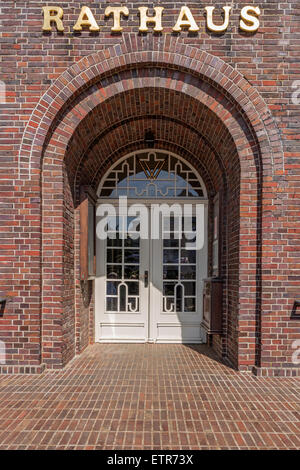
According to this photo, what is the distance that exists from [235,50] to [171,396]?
4432 mm

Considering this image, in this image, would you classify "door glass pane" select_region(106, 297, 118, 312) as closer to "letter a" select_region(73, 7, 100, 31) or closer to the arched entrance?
the arched entrance

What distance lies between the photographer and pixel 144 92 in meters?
4.30

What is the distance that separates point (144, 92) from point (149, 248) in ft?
8.43

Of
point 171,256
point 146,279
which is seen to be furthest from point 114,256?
point 171,256

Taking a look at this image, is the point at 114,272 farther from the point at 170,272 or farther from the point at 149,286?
the point at 170,272

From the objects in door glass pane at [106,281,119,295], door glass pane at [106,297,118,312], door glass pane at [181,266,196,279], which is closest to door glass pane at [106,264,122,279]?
door glass pane at [106,281,119,295]

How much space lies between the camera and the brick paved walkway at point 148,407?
8.62 ft

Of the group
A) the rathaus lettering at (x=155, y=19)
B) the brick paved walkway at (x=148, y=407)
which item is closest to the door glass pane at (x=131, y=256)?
the brick paved walkway at (x=148, y=407)

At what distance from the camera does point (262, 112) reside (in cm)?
402

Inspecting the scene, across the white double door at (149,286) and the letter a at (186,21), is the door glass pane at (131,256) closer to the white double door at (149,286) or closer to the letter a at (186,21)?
the white double door at (149,286)

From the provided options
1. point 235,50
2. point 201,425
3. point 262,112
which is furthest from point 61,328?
point 235,50

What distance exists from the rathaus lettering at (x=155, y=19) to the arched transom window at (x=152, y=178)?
1993 mm

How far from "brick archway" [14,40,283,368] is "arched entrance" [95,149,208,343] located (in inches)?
48.7

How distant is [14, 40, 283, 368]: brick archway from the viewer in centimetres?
402
